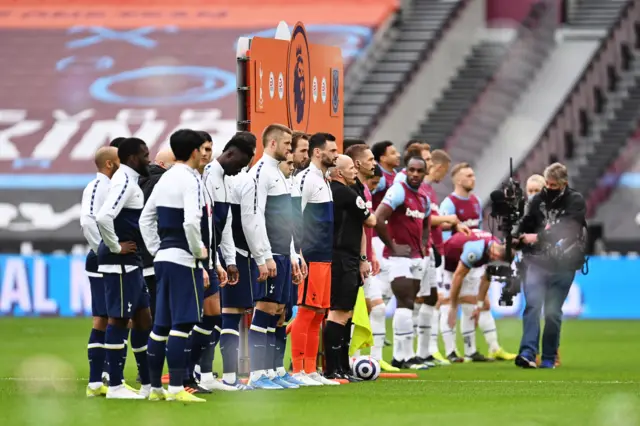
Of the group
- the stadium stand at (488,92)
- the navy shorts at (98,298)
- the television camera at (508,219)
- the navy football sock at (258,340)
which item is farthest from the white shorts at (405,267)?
the stadium stand at (488,92)

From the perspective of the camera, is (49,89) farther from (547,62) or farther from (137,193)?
(137,193)

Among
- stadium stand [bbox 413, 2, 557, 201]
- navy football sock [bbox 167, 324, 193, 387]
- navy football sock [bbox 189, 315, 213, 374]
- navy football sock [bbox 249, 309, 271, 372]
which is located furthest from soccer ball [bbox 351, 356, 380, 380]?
stadium stand [bbox 413, 2, 557, 201]

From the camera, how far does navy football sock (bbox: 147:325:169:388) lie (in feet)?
40.2

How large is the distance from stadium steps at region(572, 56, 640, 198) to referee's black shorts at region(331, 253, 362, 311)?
715 inches

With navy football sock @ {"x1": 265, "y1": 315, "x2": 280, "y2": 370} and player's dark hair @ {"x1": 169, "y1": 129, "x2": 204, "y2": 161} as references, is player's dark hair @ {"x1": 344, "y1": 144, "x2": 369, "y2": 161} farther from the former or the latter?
player's dark hair @ {"x1": 169, "y1": 129, "x2": 204, "y2": 161}

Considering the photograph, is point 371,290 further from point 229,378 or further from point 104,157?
point 104,157

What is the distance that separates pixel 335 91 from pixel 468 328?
3.30 meters

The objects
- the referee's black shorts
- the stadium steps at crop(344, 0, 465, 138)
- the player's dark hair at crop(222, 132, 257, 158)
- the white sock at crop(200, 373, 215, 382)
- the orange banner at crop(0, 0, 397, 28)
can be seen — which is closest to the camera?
the player's dark hair at crop(222, 132, 257, 158)

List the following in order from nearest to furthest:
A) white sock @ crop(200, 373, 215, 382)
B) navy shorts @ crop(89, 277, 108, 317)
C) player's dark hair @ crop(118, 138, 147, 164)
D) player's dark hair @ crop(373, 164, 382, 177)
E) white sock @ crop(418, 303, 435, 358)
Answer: player's dark hair @ crop(118, 138, 147, 164) → navy shorts @ crop(89, 277, 108, 317) → white sock @ crop(200, 373, 215, 382) → player's dark hair @ crop(373, 164, 382, 177) → white sock @ crop(418, 303, 435, 358)

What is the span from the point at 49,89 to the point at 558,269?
2110 cm

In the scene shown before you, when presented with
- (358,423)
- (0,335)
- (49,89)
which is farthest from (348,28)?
(358,423)

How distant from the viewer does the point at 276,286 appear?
13.9m

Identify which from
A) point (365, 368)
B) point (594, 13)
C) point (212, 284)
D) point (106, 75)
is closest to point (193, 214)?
point (212, 284)

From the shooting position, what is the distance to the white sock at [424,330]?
1819cm
